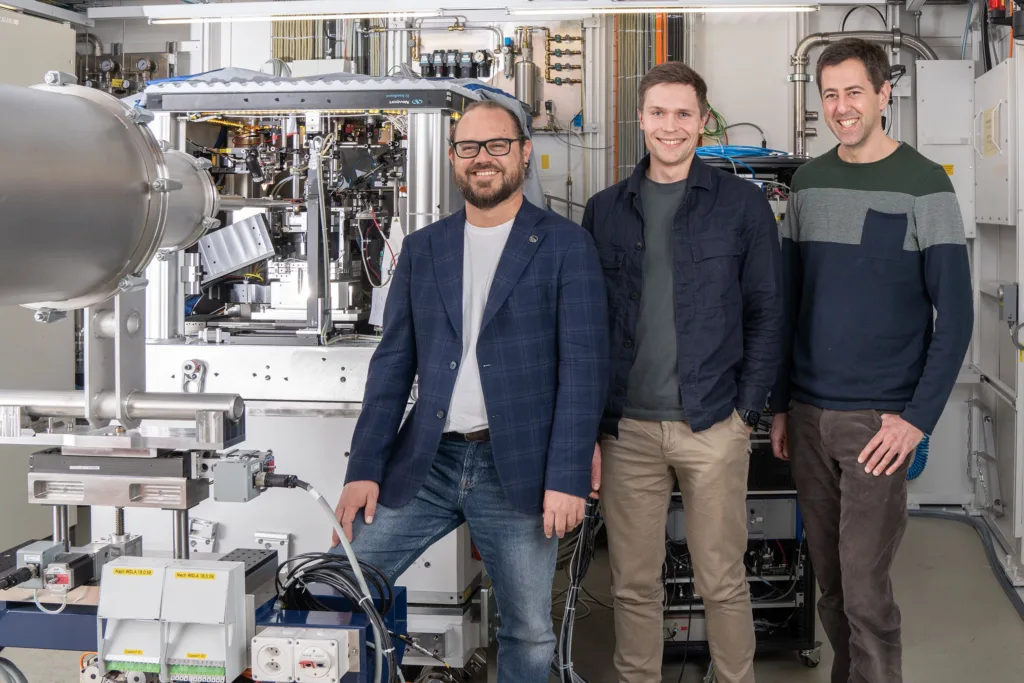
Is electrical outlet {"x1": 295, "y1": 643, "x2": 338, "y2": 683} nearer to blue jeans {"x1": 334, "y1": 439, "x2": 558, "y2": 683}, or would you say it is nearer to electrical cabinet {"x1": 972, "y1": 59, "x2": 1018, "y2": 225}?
blue jeans {"x1": 334, "y1": 439, "x2": 558, "y2": 683}

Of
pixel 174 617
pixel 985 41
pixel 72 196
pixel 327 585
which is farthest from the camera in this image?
pixel 985 41

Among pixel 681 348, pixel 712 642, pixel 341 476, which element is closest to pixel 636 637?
pixel 712 642

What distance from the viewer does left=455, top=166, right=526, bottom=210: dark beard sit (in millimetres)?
2105

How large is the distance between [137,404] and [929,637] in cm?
288

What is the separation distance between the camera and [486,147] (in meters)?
2.09

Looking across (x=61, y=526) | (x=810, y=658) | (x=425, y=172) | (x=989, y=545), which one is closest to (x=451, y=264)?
(x=425, y=172)

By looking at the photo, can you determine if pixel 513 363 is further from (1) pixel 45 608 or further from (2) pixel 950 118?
(2) pixel 950 118

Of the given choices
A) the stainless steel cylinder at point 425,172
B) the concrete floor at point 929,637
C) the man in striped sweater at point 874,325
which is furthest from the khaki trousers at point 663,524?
the stainless steel cylinder at point 425,172

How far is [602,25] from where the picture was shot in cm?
Answer: 495

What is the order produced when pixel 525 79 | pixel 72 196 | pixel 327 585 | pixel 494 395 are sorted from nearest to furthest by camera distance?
pixel 72 196
pixel 327 585
pixel 494 395
pixel 525 79

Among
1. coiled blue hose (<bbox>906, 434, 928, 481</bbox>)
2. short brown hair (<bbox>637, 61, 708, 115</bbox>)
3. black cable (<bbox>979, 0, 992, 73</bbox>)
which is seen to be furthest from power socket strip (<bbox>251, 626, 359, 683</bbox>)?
black cable (<bbox>979, 0, 992, 73</bbox>)

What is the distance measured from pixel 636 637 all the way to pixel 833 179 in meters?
1.23

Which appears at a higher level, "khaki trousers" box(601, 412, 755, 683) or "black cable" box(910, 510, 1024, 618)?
"khaki trousers" box(601, 412, 755, 683)

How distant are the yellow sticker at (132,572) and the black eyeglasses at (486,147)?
3.54 ft
